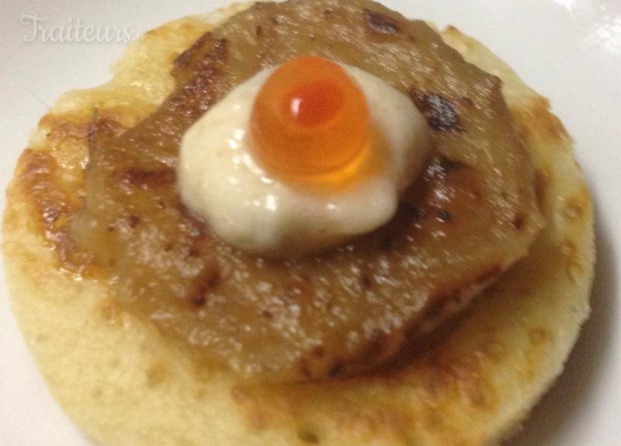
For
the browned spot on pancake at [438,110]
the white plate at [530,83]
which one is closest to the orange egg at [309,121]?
the browned spot on pancake at [438,110]

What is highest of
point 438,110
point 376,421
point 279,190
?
point 438,110

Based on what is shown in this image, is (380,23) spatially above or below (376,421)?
above

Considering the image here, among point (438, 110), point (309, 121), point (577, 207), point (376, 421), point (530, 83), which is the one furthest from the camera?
point (530, 83)

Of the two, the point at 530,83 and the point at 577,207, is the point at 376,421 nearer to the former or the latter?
the point at 577,207

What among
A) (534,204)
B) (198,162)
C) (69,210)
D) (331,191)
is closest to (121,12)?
(69,210)

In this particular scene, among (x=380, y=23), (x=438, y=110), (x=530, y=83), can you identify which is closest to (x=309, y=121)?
(x=438, y=110)

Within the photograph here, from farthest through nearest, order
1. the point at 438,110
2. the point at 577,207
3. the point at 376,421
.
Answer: the point at 577,207, the point at 438,110, the point at 376,421

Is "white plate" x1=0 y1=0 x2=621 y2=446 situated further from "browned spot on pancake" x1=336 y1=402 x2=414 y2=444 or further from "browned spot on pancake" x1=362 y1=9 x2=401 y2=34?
"browned spot on pancake" x1=362 y1=9 x2=401 y2=34
